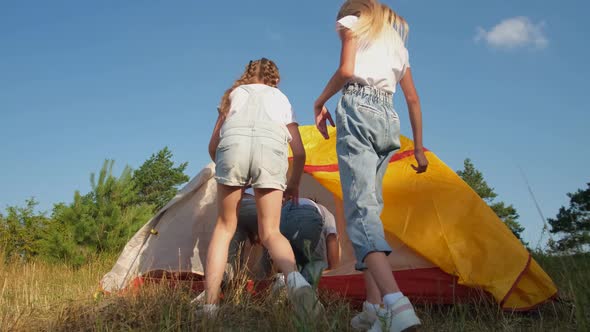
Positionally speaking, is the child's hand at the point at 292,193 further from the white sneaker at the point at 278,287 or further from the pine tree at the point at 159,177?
the pine tree at the point at 159,177

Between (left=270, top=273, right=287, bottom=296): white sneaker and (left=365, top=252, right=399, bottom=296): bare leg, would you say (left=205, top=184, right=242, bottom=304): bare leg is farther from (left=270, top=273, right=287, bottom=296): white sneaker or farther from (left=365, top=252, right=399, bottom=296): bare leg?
(left=365, top=252, right=399, bottom=296): bare leg

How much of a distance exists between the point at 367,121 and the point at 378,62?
346 millimetres

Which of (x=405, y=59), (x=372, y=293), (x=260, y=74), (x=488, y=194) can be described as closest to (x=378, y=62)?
(x=405, y=59)

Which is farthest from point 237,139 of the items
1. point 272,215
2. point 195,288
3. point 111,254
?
point 111,254

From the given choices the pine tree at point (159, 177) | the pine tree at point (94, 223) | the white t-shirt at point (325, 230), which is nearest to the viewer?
the white t-shirt at point (325, 230)

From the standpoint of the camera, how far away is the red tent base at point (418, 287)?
10.7 ft

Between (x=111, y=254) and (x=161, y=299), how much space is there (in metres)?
4.33

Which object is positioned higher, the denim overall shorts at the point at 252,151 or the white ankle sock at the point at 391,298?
the denim overall shorts at the point at 252,151

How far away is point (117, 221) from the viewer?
715cm

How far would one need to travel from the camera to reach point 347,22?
8.80 ft

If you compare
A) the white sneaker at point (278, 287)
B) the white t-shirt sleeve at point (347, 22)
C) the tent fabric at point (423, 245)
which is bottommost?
the white sneaker at point (278, 287)

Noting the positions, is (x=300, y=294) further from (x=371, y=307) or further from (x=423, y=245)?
(x=423, y=245)

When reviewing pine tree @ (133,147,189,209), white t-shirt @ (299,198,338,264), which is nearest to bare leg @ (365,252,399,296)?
white t-shirt @ (299,198,338,264)

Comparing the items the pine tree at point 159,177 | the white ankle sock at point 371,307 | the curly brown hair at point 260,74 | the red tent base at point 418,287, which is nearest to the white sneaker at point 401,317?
the white ankle sock at point 371,307
